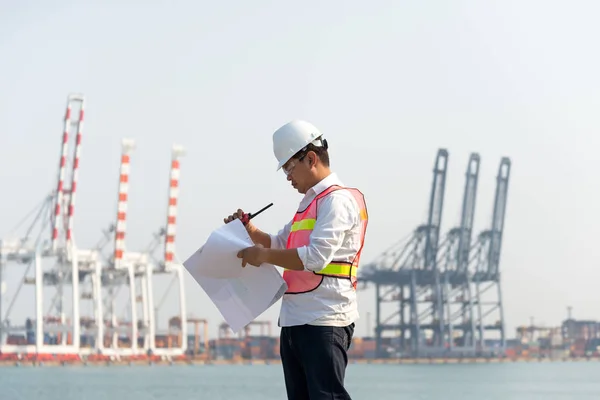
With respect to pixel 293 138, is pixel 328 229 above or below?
below

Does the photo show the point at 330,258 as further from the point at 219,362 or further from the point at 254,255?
the point at 219,362

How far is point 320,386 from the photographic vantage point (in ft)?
9.41

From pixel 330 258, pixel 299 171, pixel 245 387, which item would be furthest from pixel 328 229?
pixel 245 387

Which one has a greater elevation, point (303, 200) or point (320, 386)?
point (303, 200)

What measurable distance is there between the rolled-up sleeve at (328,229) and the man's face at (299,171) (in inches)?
3.8

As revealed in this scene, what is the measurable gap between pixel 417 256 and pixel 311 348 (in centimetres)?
7600

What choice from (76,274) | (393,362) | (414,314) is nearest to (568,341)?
(393,362)

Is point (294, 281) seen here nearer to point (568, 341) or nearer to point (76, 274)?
point (76, 274)

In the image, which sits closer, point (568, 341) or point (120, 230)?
point (120, 230)

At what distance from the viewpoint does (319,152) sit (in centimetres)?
298

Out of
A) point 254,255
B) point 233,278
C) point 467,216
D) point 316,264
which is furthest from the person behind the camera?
point 467,216

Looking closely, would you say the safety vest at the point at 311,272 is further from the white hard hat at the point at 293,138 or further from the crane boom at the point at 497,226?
the crane boom at the point at 497,226

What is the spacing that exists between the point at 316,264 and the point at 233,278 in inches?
12.5

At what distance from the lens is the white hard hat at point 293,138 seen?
2930mm
